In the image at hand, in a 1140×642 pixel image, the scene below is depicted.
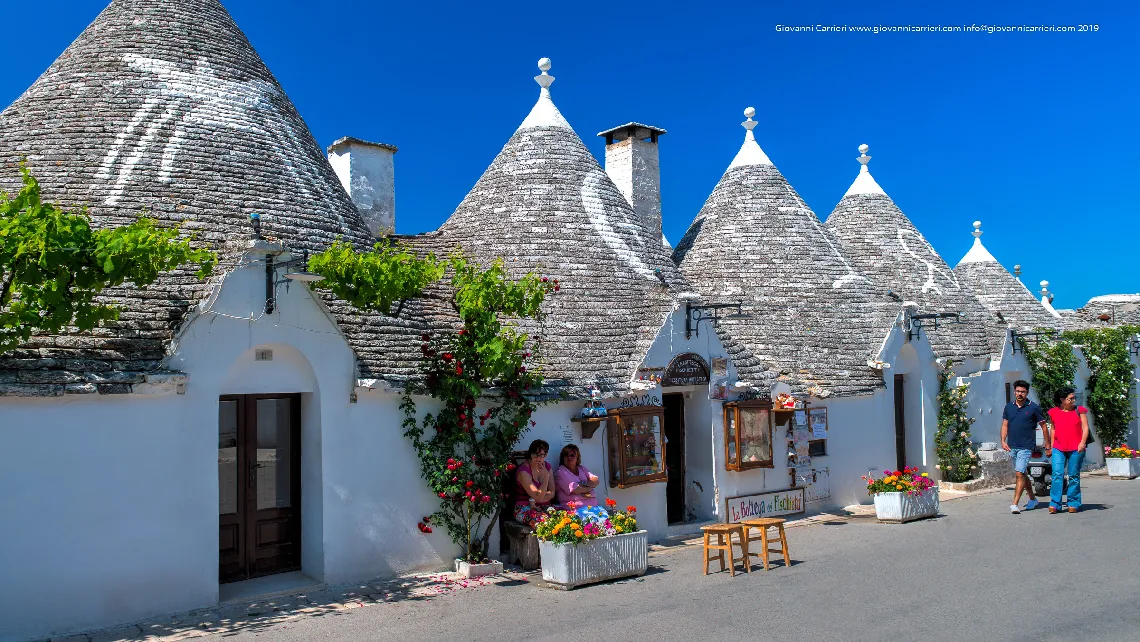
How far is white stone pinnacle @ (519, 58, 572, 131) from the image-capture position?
15.5 m

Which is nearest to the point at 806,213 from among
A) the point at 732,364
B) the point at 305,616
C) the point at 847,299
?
the point at 847,299

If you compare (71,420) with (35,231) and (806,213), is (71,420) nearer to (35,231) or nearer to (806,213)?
(35,231)

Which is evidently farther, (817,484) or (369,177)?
(369,177)

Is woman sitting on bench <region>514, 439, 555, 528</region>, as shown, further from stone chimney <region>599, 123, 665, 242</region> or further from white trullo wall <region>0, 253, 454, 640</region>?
Result: stone chimney <region>599, 123, 665, 242</region>

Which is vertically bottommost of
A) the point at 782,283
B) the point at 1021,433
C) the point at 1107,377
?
the point at 1021,433

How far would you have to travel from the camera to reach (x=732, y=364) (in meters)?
13.7

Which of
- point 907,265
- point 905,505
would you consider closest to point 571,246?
point 905,505

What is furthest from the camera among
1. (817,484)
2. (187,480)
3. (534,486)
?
(817,484)

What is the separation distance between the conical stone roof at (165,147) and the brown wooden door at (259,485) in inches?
51.9

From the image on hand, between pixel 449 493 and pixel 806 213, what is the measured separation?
10576 mm

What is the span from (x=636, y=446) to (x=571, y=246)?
3233 millimetres

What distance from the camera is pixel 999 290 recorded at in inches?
933

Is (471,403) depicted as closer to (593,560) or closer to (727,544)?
(593,560)

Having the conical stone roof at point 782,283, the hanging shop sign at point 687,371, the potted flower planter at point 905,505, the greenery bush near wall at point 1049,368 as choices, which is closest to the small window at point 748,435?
the hanging shop sign at point 687,371
